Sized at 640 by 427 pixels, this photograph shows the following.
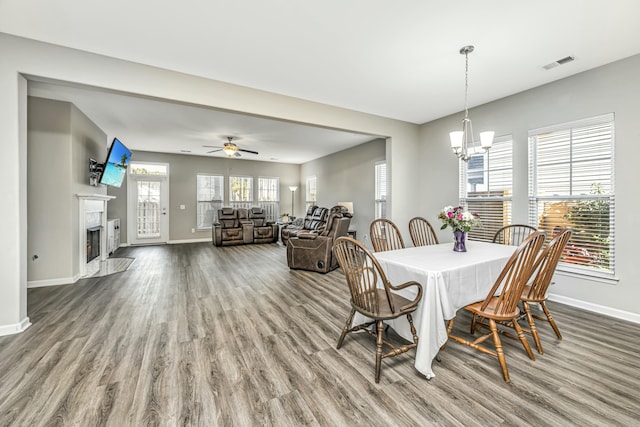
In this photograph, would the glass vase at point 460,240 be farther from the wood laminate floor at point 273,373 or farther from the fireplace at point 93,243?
the fireplace at point 93,243

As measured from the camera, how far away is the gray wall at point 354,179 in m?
6.67

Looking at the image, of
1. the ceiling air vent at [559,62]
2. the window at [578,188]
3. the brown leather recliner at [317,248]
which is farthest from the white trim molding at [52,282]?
the ceiling air vent at [559,62]

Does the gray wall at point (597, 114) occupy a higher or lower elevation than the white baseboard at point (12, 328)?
higher

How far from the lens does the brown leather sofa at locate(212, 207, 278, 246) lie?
25.7 ft

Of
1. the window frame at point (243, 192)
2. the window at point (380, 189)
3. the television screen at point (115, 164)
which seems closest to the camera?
the television screen at point (115, 164)

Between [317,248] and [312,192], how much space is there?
487cm

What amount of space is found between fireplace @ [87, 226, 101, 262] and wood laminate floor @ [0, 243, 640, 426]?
1.90 meters

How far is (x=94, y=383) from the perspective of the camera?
186 cm

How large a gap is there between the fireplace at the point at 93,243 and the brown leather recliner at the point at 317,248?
377 cm

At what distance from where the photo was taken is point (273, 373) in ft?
6.53

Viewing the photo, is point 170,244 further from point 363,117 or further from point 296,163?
point 363,117

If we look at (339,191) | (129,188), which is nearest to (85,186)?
(129,188)

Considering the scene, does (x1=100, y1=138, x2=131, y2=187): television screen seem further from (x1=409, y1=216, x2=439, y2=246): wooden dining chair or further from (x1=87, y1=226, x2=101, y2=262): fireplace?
(x1=409, y1=216, x2=439, y2=246): wooden dining chair

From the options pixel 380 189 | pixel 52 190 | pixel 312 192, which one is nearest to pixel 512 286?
pixel 380 189
